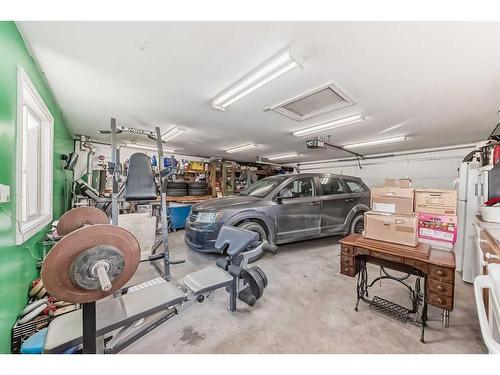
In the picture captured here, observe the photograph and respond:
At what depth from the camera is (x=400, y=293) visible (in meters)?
2.35

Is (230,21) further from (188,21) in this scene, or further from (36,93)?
(36,93)

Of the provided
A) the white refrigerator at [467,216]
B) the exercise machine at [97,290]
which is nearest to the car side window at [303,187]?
the white refrigerator at [467,216]

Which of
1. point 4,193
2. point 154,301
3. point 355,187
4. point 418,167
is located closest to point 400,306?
point 154,301

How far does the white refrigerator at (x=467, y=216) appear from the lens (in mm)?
2656

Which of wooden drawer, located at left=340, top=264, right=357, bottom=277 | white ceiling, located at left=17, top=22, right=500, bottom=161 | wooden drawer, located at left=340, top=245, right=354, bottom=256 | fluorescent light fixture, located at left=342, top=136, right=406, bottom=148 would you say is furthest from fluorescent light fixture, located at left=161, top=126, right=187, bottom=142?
fluorescent light fixture, located at left=342, top=136, right=406, bottom=148

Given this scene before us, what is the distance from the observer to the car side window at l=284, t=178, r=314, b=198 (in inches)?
157

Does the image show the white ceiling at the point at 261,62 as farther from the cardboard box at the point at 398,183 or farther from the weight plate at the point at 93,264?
the weight plate at the point at 93,264

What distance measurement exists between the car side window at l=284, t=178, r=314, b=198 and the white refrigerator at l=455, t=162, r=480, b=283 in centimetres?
217

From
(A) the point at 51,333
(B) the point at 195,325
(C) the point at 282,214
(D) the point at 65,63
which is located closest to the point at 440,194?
(C) the point at 282,214

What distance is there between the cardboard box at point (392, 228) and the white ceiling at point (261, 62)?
1.52 meters

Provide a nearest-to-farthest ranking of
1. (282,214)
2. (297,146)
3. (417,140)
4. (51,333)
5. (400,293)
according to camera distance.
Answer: (51,333)
(400,293)
(282,214)
(417,140)
(297,146)

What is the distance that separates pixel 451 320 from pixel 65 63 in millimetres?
4551

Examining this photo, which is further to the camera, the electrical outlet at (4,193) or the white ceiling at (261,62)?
the white ceiling at (261,62)

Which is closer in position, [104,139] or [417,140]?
[417,140]
